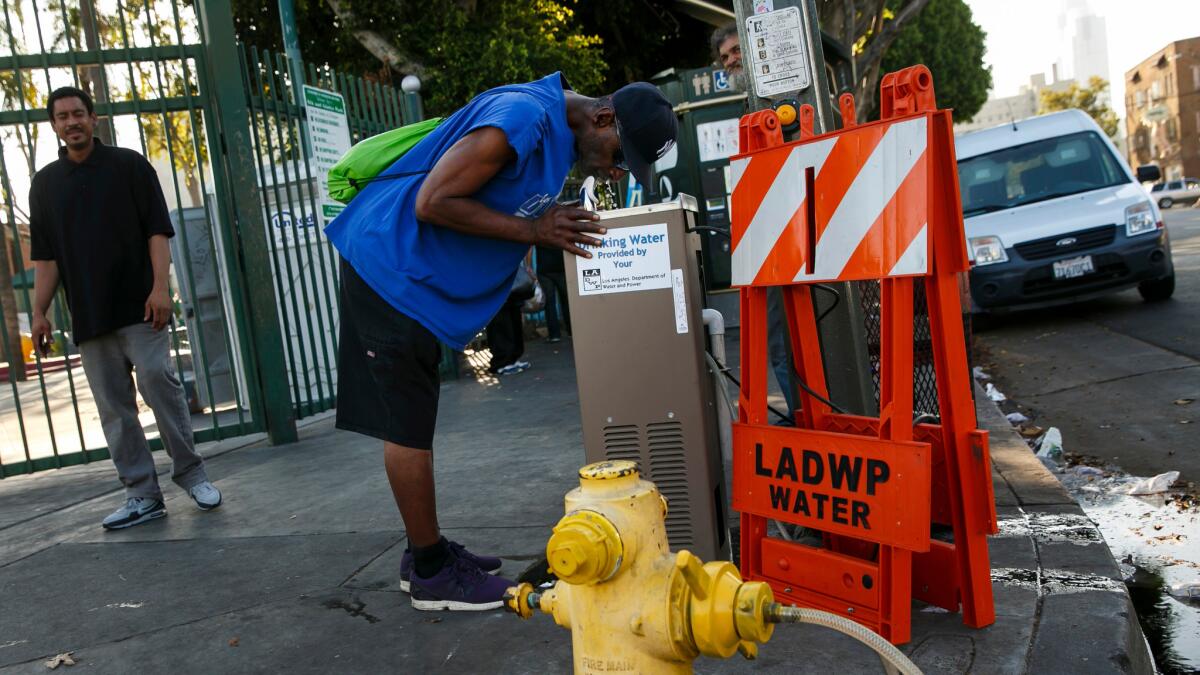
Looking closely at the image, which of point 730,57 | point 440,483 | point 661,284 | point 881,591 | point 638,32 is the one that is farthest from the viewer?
point 638,32

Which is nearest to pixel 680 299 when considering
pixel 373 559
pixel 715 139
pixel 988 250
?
pixel 373 559

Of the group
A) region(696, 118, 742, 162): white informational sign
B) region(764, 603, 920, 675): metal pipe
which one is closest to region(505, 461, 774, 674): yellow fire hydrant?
region(764, 603, 920, 675): metal pipe

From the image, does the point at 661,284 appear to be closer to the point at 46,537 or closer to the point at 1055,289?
the point at 46,537

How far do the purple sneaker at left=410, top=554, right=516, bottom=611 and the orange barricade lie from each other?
0.80 metres

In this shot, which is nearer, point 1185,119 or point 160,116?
point 160,116

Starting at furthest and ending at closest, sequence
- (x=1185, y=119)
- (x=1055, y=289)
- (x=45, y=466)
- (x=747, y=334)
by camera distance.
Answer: (x=1185, y=119), (x=1055, y=289), (x=45, y=466), (x=747, y=334)

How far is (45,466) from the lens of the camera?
599 cm

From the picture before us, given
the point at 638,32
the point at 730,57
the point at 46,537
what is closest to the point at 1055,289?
the point at 730,57

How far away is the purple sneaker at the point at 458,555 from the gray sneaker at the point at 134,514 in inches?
75.6

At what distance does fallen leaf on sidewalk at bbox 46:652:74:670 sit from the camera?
2912 millimetres

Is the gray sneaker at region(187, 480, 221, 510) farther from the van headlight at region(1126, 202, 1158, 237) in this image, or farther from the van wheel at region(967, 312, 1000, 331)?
the van headlight at region(1126, 202, 1158, 237)

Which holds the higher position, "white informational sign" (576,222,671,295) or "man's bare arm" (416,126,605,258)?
"man's bare arm" (416,126,605,258)

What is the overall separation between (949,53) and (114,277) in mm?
36641

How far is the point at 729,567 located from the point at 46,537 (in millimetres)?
3907
